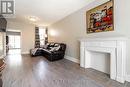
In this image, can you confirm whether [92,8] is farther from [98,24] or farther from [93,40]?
[93,40]

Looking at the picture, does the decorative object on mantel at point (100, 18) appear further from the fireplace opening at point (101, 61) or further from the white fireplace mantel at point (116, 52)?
the fireplace opening at point (101, 61)

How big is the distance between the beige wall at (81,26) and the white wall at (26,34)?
2.38 meters

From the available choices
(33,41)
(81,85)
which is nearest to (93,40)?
(81,85)

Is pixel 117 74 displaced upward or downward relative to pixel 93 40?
downward

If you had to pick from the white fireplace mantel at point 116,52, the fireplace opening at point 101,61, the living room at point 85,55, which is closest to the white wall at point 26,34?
the living room at point 85,55

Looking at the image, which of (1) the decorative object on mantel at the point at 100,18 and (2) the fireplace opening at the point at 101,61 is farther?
(2) the fireplace opening at the point at 101,61

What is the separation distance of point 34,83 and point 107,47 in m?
2.28

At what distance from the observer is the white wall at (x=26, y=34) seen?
28.3ft

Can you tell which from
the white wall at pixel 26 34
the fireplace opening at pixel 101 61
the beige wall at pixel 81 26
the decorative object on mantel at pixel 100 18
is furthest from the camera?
the white wall at pixel 26 34

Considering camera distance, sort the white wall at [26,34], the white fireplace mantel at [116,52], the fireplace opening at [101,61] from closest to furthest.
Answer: the white fireplace mantel at [116,52] < the fireplace opening at [101,61] < the white wall at [26,34]

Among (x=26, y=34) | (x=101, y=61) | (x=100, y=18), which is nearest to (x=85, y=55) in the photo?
(x=101, y=61)

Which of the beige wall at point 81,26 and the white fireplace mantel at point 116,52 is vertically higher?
the beige wall at point 81,26

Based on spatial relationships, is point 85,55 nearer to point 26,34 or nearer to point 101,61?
point 101,61

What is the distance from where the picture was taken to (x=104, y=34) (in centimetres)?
351
